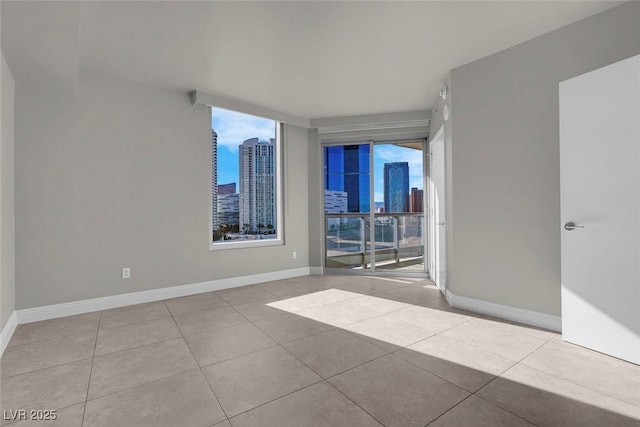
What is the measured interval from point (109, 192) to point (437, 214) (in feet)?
13.6

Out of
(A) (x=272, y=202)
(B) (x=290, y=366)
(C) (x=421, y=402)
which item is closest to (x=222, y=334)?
(B) (x=290, y=366)

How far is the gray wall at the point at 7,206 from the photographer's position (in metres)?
2.45

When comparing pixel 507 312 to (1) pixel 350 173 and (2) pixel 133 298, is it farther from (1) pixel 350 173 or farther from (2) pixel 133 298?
(2) pixel 133 298

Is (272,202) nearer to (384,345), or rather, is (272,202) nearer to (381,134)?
(381,134)

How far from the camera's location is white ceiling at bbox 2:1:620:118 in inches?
88.1

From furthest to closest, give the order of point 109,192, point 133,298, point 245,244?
1. point 245,244
2. point 133,298
3. point 109,192

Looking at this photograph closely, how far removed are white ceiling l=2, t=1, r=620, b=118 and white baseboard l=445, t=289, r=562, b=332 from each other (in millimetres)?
2471

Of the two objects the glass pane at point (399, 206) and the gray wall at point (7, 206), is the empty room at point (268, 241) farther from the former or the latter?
the glass pane at point (399, 206)

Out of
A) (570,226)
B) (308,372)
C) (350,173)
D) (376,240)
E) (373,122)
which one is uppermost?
(373,122)

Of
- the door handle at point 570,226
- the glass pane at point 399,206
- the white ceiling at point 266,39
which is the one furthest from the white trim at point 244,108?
the door handle at point 570,226

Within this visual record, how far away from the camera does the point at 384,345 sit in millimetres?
2379

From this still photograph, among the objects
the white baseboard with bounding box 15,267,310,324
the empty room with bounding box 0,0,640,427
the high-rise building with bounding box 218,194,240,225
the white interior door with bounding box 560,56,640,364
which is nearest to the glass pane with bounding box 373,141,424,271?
the empty room with bounding box 0,0,640,427

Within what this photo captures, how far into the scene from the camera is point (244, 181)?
468cm

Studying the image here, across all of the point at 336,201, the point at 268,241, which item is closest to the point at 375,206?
the point at 336,201
